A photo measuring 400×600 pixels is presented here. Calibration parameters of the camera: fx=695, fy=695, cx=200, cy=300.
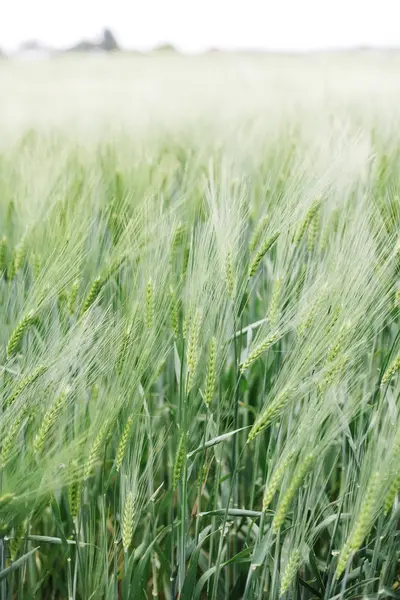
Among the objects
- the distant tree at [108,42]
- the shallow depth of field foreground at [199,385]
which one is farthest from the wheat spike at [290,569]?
the distant tree at [108,42]

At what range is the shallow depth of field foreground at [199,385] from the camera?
69cm

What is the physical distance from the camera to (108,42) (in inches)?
757

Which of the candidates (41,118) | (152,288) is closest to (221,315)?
(152,288)

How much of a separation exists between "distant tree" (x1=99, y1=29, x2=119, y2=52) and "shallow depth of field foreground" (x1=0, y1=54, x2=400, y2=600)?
18660mm

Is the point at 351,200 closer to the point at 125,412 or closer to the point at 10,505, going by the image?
the point at 125,412

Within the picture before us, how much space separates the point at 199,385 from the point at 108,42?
19858 millimetres

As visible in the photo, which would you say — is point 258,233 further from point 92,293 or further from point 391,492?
point 391,492

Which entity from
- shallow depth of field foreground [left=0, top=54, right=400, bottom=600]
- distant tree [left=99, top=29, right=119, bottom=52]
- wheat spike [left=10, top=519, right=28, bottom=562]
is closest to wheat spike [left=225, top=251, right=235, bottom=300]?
shallow depth of field foreground [left=0, top=54, right=400, bottom=600]

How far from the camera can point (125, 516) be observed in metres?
0.70

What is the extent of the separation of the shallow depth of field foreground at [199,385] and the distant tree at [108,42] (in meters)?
18.7

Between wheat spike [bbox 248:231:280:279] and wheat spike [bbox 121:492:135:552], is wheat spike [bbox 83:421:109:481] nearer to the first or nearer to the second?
wheat spike [bbox 121:492:135:552]

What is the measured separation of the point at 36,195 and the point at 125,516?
590 mm

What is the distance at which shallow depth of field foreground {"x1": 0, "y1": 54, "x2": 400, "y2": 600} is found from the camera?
0.69 meters

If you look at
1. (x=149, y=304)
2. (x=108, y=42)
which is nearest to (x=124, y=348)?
(x=149, y=304)
